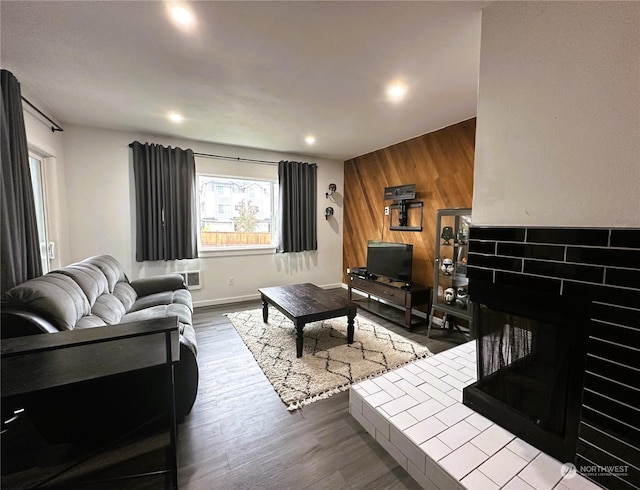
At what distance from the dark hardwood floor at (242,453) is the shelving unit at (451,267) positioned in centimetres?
162

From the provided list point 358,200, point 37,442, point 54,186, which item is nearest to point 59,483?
point 37,442

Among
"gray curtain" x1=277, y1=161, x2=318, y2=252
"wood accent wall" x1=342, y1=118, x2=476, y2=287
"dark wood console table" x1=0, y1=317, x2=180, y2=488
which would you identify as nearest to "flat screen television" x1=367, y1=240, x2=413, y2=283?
"wood accent wall" x1=342, y1=118, x2=476, y2=287

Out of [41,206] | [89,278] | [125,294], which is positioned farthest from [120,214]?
[89,278]

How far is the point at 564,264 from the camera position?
1.18 metres

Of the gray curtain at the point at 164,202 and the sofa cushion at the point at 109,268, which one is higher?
the gray curtain at the point at 164,202

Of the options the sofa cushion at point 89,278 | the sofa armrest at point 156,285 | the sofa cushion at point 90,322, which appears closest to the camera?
the sofa cushion at point 90,322

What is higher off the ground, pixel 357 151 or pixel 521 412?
pixel 357 151

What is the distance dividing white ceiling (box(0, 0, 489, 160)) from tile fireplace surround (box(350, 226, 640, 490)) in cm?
126

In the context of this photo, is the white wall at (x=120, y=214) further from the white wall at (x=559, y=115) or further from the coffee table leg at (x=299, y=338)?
the white wall at (x=559, y=115)

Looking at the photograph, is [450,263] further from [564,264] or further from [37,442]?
[37,442]

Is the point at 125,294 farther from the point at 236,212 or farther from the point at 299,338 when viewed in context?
the point at 236,212

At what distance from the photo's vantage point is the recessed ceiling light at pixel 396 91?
2.19 m

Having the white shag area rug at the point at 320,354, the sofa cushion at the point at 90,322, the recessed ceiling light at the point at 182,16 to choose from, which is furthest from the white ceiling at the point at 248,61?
the white shag area rug at the point at 320,354

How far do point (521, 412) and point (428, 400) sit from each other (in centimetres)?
45
